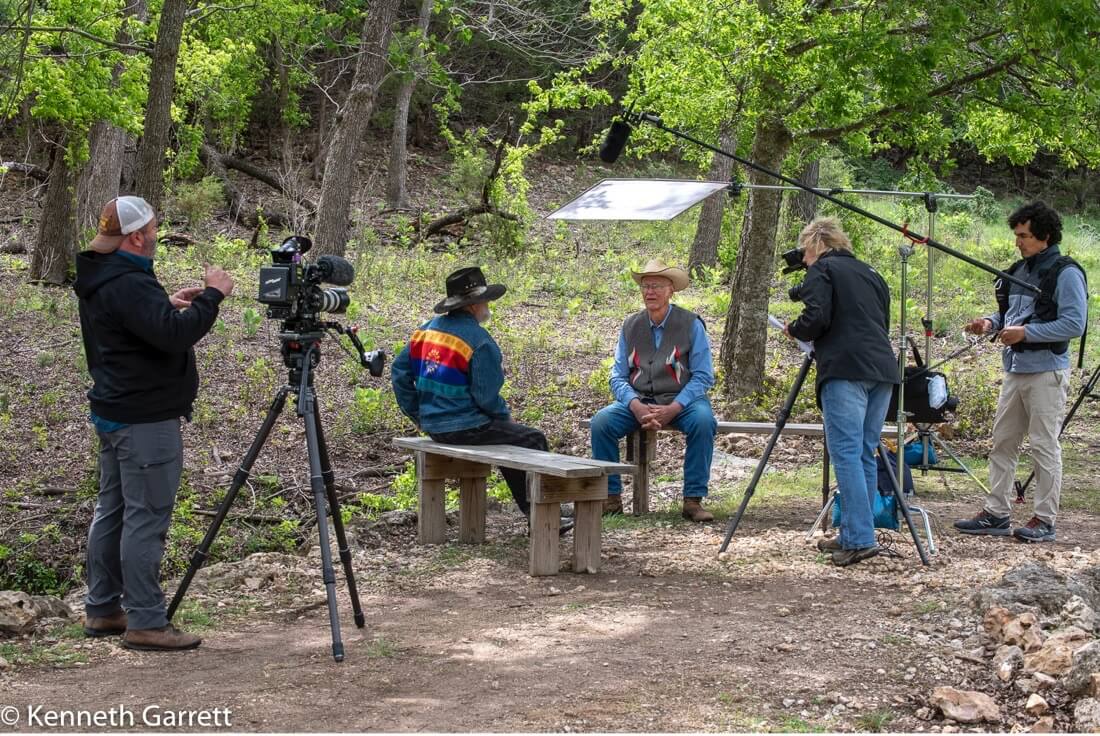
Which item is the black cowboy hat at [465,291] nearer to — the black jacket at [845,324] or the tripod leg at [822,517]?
the black jacket at [845,324]

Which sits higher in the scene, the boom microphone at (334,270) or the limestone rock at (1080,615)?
the boom microphone at (334,270)

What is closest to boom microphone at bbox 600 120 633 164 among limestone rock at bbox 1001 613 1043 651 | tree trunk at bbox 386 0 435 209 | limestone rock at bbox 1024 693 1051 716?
limestone rock at bbox 1001 613 1043 651

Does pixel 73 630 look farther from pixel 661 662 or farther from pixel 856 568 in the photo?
pixel 856 568

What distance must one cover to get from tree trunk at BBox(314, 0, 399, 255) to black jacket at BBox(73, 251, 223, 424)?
9.27 meters

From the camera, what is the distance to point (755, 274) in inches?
417

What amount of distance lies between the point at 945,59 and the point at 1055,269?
227 cm

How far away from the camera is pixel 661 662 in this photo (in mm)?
4625

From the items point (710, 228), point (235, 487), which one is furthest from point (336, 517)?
point (710, 228)

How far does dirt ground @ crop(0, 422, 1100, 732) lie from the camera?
4078 mm

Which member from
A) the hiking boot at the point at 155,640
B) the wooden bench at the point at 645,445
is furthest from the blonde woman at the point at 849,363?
the hiking boot at the point at 155,640

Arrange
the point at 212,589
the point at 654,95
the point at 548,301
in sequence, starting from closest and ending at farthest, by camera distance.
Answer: the point at 212,589, the point at 654,95, the point at 548,301

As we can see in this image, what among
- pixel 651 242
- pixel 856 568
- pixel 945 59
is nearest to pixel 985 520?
pixel 856 568

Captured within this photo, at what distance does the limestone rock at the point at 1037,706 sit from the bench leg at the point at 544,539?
2847mm

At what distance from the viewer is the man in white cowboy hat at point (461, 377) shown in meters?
6.70
